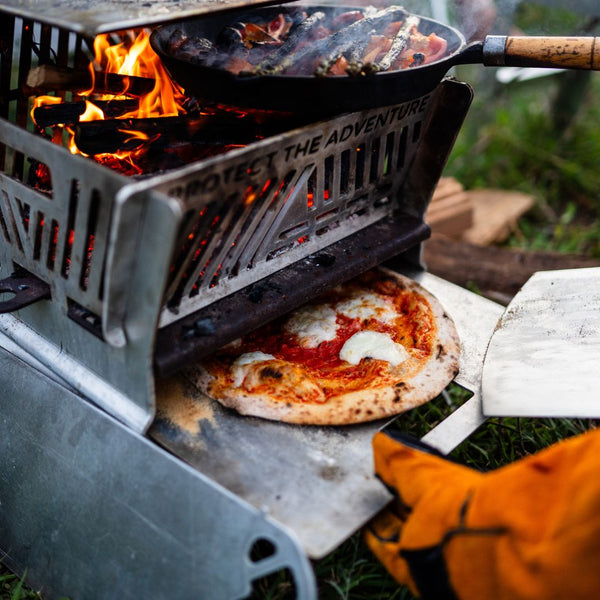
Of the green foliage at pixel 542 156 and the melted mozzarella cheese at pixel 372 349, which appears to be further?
the green foliage at pixel 542 156

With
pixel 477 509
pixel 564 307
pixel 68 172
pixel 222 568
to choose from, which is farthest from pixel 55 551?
pixel 564 307

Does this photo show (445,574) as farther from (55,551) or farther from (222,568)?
(55,551)

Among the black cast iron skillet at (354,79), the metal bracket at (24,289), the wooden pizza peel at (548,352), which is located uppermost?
the black cast iron skillet at (354,79)

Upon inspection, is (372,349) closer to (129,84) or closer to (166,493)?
(166,493)

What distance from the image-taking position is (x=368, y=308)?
9.70 feet

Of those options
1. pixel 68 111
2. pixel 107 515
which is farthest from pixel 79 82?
pixel 107 515

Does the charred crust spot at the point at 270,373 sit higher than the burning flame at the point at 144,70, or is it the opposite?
the burning flame at the point at 144,70

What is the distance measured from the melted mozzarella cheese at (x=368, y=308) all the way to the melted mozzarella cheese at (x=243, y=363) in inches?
18.5

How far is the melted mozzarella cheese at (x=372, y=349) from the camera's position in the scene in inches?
104

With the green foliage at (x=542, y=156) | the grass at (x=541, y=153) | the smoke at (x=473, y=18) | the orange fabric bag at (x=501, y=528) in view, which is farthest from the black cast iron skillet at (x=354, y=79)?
the green foliage at (x=542, y=156)

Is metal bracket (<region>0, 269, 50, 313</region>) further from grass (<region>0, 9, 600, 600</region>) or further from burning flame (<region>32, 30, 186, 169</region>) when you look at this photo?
grass (<region>0, 9, 600, 600</region>)

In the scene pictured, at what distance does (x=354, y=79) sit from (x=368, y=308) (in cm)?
101

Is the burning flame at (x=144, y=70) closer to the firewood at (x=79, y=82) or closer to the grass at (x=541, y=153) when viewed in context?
the firewood at (x=79, y=82)

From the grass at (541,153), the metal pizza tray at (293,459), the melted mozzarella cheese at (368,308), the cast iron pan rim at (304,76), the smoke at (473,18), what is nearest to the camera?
the metal pizza tray at (293,459)
